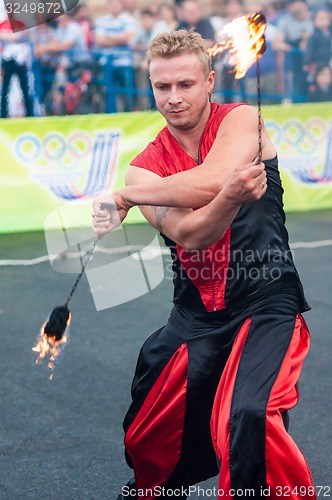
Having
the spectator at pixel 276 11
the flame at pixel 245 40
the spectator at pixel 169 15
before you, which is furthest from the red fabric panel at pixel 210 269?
the spectator at pixel 276 11

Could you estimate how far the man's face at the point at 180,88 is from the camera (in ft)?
11.5

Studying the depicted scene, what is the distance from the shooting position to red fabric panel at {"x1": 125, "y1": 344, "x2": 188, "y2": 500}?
367cm

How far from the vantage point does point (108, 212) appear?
3.46 m

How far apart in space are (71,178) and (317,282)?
134 inches

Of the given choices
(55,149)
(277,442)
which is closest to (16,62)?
(55,149)

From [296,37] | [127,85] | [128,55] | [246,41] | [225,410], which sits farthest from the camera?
[296,37]

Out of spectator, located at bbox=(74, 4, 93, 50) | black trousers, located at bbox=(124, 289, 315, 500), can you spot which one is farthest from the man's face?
spectator, located at bbox=(74, 4, 93, 50)

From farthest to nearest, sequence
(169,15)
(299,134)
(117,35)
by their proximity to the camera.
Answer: (117,35)
(169,15)
(299,134)

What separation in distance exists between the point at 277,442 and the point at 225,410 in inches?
9.2

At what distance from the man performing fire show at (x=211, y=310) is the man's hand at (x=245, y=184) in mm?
53

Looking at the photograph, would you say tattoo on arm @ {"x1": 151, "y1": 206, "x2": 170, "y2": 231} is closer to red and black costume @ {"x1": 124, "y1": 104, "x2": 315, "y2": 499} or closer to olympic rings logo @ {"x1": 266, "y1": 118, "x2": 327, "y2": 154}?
red and black costume @ {"x1": 124, "y1": 104, "x2": 315, "y2": 499}

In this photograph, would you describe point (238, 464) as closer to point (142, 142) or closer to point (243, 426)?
point (243, 426)

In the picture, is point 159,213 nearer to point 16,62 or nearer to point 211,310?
point 211,310

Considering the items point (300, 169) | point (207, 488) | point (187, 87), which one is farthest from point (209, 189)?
point (300, 169)
